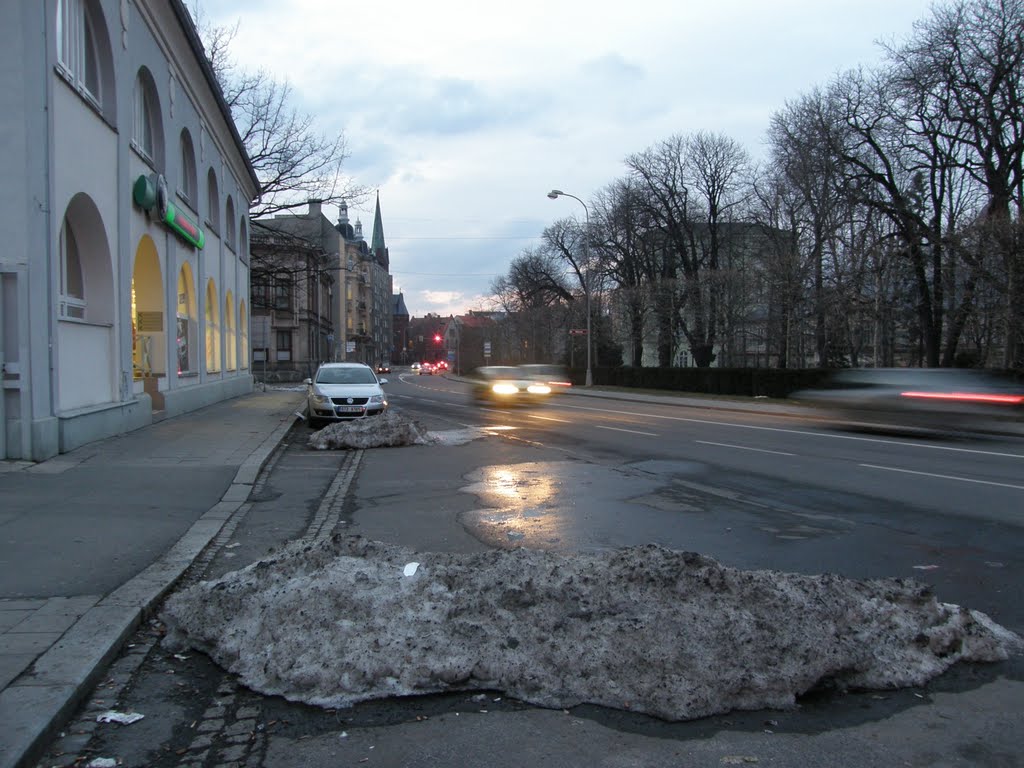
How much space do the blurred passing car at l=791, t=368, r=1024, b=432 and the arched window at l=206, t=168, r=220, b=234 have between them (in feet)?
64.7

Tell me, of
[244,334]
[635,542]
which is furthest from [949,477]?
[244,334]

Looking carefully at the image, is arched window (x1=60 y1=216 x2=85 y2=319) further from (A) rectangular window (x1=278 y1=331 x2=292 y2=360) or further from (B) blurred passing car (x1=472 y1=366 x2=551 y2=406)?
(A) rectangular window (x1=278 y1=331 x2=292 y2=360)

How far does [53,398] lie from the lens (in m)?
11.1

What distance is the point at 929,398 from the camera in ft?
49.2

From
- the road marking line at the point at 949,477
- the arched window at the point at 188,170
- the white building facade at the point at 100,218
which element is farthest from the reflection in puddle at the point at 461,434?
the arched window at the point at 188,170

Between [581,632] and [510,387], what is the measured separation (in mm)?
26732

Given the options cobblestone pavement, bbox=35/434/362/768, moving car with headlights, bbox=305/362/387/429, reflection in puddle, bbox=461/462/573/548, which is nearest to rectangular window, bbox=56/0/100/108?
moving car with headlights, bbox=305/362/387/429

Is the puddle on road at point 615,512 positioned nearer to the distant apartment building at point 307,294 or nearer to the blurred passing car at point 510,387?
the blurred passing car at point 510,387

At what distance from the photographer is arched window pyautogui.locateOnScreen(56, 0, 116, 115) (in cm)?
1218

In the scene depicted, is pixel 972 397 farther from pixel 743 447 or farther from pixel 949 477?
pixel 949 477

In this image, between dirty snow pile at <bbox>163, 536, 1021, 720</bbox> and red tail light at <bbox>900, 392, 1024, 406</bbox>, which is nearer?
dirty snow pile at <bbox>163, 536, 1021, 720</bbox>

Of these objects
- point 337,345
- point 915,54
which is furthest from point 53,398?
point 337,345

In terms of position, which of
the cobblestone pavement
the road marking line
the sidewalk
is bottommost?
the road marking line

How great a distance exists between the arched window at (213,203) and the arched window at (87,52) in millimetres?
11219
